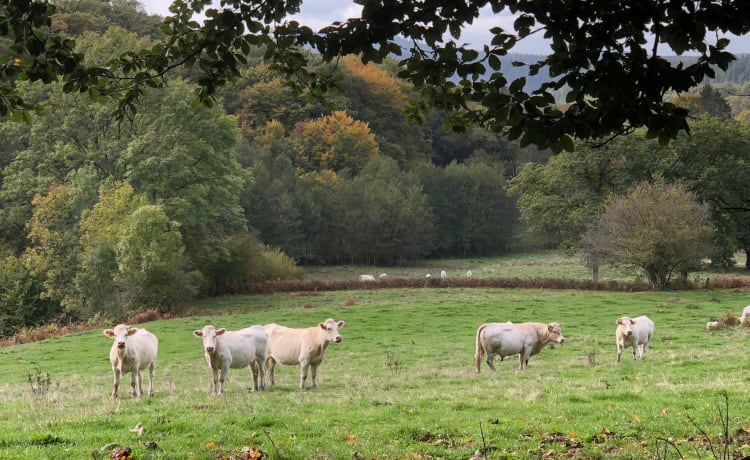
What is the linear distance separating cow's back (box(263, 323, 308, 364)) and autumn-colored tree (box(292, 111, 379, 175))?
64.3 meters

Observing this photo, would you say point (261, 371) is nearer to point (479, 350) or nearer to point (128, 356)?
point (128, 356)

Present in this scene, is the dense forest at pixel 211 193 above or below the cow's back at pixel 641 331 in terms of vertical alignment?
above

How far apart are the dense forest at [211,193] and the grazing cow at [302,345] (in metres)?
9.42

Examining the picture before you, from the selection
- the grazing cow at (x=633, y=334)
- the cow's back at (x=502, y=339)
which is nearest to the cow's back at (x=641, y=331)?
the grazing cow at (x=633, y=334)

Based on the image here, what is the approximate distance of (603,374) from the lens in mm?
15750

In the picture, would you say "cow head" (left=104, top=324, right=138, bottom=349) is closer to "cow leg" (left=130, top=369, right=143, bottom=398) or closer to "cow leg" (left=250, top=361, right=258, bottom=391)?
"cow leg" (left=130, top=369, right=143, bottom=398)

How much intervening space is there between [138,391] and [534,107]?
42.4ft

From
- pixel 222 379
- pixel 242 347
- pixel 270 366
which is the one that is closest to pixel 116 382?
pixel 222 379

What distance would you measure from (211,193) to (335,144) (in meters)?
→ 38.1

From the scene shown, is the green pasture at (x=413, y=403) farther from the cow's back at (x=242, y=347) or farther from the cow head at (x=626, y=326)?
the cow head at (x=626, y=326)

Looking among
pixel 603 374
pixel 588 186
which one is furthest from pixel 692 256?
pixel 603 374

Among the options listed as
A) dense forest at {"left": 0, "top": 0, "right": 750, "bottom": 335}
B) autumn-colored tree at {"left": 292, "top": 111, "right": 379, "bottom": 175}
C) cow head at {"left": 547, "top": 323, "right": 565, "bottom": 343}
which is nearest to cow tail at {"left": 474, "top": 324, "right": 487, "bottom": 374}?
cow head at {"left": 547, "top": 323, "right": 565, "bottom": 343}

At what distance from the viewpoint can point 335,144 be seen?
82.8 metres

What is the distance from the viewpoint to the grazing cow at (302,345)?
1614cm
